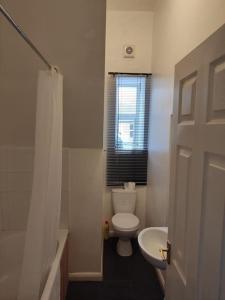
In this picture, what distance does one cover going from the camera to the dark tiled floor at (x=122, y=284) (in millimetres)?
2230

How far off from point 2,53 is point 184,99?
1470 millimetres

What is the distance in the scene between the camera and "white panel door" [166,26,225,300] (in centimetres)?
81

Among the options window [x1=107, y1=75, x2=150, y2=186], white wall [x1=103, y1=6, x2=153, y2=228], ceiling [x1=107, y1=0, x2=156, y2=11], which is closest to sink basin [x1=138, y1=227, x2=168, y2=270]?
window [x1=107, y1=75, x2=150, y2=186]

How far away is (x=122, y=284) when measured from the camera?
2396 mm

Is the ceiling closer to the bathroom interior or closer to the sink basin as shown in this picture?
the bathroom interior

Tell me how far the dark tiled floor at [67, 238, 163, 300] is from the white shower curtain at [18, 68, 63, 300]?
927 mm

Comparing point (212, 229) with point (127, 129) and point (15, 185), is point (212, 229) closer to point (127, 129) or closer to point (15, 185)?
point (15, 185)

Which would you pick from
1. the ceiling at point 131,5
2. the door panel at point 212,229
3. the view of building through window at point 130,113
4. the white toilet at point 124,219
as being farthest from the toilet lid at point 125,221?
the ceiling at point 131,5

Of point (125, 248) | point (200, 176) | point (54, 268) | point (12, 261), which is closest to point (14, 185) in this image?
point (12, 261)

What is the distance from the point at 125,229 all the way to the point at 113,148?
110 cm

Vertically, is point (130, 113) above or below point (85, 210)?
above

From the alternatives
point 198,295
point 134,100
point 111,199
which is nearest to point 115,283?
point 111,199

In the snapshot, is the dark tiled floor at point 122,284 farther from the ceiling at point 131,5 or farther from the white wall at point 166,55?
the ceiling at point 131,5

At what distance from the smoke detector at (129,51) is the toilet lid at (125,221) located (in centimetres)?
211
